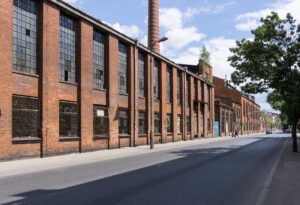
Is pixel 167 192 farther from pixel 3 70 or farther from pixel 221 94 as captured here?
pixel 221 94

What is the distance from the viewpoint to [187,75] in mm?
54531

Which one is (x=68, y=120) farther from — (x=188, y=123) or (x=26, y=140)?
(x=188, y=123)

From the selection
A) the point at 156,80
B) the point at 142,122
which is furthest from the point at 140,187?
the point at 156,80

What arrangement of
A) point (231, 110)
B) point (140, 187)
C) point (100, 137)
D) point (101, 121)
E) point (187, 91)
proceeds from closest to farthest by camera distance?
point (140, 187)
point (100, 137)
point (101, 121)
point (187, 91)
point (231, 110)

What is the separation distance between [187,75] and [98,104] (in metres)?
26.7

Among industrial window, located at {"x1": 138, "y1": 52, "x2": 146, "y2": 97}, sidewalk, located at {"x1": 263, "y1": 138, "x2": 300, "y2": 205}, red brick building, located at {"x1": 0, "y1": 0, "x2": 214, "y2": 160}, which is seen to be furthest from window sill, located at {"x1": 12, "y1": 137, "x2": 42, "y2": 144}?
industrial window, located at {"x1": 138, "y1": 52, "x2": 146, "y2": 97}

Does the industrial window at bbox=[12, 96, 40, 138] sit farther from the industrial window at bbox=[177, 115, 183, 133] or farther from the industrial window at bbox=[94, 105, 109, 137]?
the industrial window at bbox=[177, 115, 183, 133]

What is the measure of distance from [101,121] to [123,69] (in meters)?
6.23

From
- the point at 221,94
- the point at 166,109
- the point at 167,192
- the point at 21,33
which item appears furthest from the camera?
the point at 221,94

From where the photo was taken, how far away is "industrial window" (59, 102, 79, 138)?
24.9 meters

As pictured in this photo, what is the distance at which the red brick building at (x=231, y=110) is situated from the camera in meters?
80.1

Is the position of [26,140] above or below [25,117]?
below

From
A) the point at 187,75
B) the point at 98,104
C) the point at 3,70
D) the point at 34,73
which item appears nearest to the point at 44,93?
the point at 34,73

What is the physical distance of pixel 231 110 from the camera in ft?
300
